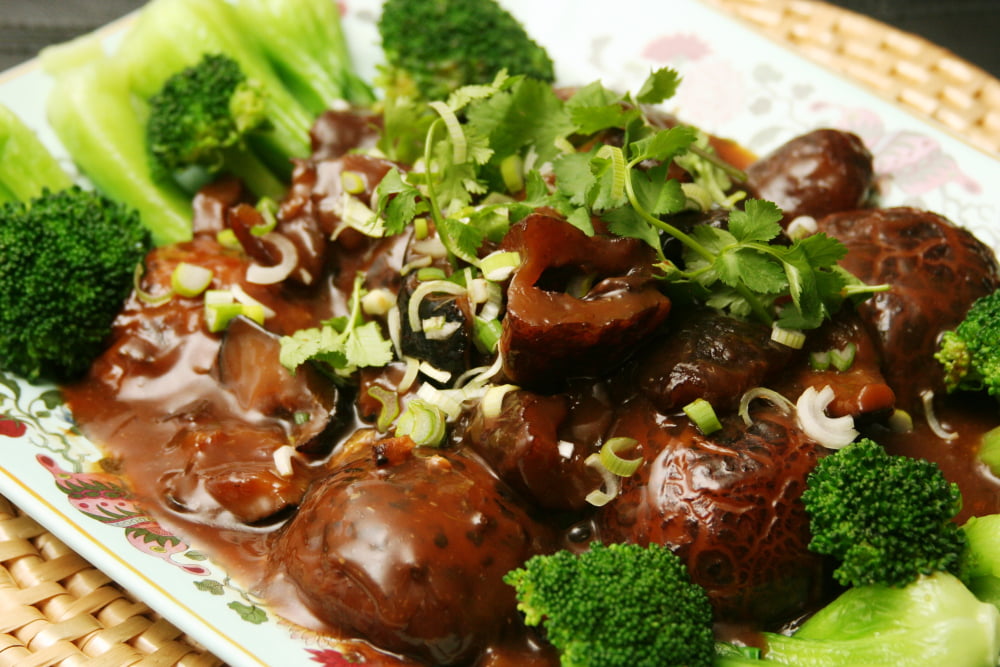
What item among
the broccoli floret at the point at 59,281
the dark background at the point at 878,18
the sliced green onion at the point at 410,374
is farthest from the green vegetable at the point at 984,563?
the dark background at the point at 878,18

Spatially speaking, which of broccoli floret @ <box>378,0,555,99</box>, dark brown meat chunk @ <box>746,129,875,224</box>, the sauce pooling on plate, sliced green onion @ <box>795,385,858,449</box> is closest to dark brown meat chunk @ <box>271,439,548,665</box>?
the sauce pooling on plate

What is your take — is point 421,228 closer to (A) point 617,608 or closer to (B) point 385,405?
(B) point 385,405

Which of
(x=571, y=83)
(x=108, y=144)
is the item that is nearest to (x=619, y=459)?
(x=571, y=83)

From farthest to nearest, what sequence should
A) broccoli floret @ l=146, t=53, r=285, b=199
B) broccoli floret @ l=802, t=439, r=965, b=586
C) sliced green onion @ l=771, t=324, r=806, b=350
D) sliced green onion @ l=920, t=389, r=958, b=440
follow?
broccoli floret @ l=146, t=53, r=285, b=199
sliced green onion @ l=920, t=389, r=958, b=440
sliced green onion @ l=771, t=324, r=806, b=350
broccoli floret @ l=802, t=439, r=965, b=586

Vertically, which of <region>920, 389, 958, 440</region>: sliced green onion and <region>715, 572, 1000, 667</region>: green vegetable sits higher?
<region>715, 572, 1000, 667</region>: green vegetable

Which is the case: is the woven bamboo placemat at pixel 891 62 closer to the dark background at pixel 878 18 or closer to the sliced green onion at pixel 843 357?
the sliced green onion at pixel 843 357

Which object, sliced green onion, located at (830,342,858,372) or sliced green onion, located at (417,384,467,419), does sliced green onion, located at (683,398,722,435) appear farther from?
sliced green onion, located at (417,384,467,419)

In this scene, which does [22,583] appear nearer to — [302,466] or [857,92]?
[302,466]
